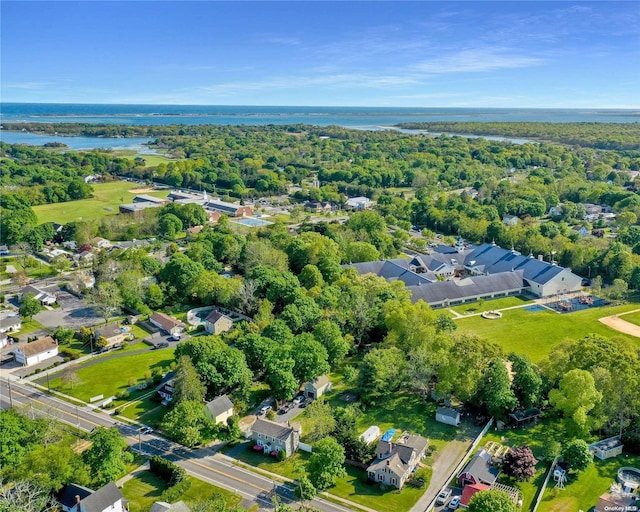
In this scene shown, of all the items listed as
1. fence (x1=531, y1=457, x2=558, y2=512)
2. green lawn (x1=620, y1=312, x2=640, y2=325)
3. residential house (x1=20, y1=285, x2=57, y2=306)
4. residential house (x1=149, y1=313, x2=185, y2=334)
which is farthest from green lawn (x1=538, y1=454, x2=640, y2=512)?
residential house (x1=20, y1=285, x2=57, y2=306)

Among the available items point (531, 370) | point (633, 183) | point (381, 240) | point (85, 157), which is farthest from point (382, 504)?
point (85, 157)

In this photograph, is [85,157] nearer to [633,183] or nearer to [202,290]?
[202,290]

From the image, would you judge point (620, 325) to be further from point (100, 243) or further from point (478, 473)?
point (100, 243)

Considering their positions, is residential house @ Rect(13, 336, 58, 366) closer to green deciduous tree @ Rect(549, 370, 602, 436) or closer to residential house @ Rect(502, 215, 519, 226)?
green deciduous tree @ Rect(549, 370, 602, 436)

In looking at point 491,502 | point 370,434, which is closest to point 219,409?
point 370,434

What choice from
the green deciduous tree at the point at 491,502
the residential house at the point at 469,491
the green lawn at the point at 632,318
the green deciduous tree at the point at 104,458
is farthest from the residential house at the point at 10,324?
the green lawn at the point at 632,318
